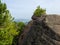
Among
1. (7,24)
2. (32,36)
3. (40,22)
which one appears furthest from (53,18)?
(7,24)

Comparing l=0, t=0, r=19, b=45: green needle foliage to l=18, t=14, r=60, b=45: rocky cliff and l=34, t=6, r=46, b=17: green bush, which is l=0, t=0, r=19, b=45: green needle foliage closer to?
l=18, t=14, r=60, b=45: rocky cliff

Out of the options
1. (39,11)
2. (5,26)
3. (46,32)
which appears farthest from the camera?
(39,11)

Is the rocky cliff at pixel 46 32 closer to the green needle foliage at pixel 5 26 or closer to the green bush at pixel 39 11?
the green needle foliage at pixel 5 26

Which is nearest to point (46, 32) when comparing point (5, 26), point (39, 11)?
point (5, 26)

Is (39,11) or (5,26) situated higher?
(39,11)

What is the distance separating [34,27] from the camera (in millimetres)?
28031

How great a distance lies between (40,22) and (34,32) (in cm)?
153

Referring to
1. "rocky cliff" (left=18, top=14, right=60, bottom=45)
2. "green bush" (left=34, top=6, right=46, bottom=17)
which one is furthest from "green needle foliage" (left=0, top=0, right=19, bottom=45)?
"green bush" (left=34, top=6, right=46, bottom=17)

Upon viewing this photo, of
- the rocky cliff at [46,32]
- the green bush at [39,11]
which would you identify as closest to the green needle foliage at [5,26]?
the rocky cliff at [46,32]

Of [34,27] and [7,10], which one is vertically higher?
[7,10]

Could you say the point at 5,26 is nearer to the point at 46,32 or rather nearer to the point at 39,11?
the point at 46,32

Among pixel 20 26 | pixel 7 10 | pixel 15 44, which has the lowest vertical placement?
pixel 15 44

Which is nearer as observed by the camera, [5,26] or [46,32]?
[46,32]

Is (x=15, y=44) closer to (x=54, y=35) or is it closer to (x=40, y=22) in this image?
(x=40, y=22)
